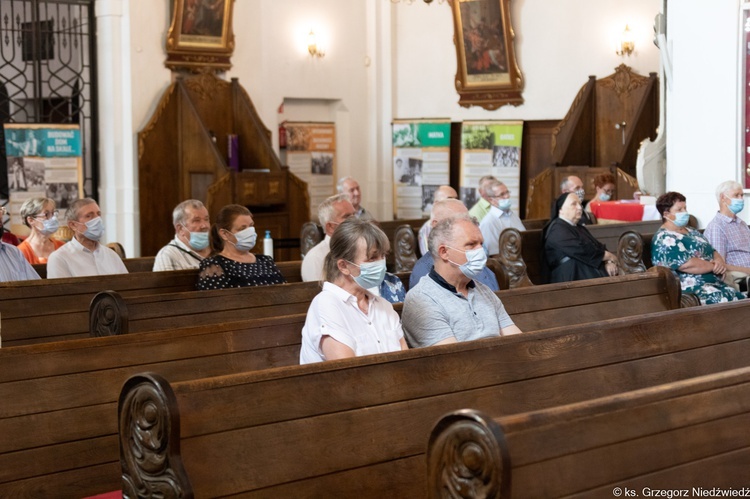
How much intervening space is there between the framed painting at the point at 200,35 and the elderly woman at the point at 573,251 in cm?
681

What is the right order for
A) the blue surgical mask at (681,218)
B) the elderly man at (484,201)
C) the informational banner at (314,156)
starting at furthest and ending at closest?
1. the informational banner at (314,156)
2. the elderly man at (484,201)
3. the blue surgical mask at (681,218)

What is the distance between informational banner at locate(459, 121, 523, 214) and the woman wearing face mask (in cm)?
923

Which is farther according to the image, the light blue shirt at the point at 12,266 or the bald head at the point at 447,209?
the light blue shirt at the point at 12,266

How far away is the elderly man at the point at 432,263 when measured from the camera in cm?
547

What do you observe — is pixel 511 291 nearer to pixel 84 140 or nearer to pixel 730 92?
pixel 730 92

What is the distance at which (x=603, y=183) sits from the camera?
38.7ft

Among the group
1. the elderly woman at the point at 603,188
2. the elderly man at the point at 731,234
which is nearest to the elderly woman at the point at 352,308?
the elderly man at the point at 731,234

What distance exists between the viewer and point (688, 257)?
739cm

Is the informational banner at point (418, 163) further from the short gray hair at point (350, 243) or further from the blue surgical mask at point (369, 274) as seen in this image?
the blue surgical mask at point (369, 274)

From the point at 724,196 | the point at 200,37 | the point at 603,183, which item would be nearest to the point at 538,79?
the point at 603,183

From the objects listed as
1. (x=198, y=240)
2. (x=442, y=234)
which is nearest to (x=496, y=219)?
(x=198, y=240)

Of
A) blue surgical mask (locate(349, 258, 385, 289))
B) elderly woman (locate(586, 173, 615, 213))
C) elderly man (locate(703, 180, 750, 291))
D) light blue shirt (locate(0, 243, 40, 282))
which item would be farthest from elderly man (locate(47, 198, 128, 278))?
elderly woman (locate(586, 173, 615, 213))

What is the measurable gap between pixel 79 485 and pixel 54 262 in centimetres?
320

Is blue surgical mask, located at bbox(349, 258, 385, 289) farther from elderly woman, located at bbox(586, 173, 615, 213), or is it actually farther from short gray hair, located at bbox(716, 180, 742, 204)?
elderly woman, located at bbox(586, 173, 615, 213)
